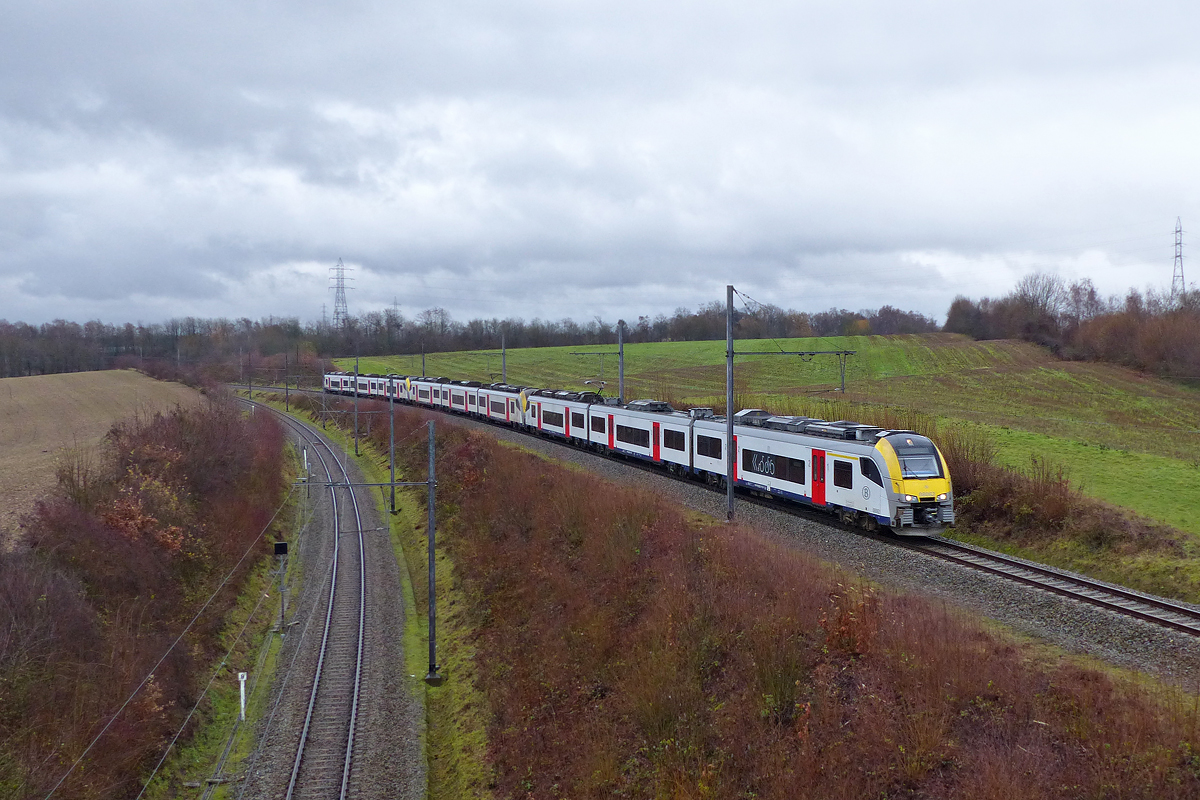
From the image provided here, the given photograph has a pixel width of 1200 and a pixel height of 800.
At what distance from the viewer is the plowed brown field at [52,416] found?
30203 mm

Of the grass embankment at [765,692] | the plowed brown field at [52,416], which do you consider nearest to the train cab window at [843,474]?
the grass embankment at [765,692]

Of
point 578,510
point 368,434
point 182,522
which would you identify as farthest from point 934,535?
point 368,434

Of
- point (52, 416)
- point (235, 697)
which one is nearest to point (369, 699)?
point (235, 697)

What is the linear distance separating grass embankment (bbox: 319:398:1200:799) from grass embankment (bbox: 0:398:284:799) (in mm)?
7623

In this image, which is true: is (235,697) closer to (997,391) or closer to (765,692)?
A: (765,692)

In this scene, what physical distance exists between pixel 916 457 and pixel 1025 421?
2296 cm

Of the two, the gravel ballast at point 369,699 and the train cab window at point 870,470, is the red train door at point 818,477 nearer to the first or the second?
the train cab window at point 870,470

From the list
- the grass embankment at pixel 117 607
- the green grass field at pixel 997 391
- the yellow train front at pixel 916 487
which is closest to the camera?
the grass embankment at pixel 117 607

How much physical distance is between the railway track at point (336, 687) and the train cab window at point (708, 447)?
13.7 meters

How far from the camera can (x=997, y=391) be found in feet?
179

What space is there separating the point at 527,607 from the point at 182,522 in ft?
43.1

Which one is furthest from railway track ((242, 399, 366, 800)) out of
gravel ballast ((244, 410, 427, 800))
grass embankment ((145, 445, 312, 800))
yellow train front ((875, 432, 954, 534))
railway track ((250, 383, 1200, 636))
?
yellow train front ((875, 432, 954, 534))

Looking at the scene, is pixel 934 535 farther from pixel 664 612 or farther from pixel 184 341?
pixel 184 341

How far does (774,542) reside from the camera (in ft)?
64.2
